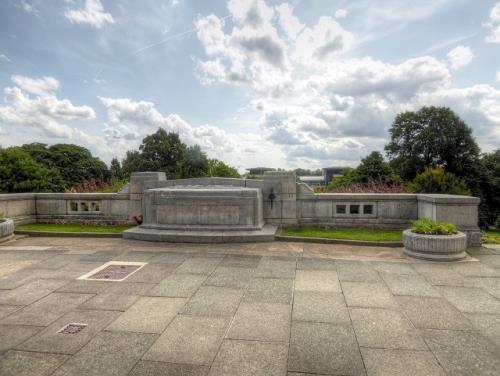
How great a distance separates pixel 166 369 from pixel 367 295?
12.6 feet

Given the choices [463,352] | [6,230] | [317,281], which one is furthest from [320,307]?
[6,230]

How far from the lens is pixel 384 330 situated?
A: 4.76 m

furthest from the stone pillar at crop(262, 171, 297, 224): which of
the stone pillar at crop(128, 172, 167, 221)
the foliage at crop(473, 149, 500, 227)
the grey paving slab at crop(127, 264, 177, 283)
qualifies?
the foliage at crop(473, 149, 500, 227)

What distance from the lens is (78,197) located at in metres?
13.6

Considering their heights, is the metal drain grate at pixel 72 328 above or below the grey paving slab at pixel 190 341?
above

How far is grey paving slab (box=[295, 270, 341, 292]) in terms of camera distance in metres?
6.45

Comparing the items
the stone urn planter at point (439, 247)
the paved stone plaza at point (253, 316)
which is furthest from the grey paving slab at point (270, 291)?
the stone urn planter at point (439, 247)

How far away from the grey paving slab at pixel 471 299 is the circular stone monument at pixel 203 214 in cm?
541

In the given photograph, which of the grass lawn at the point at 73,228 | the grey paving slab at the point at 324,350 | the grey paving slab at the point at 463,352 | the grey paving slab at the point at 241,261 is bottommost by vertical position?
the grey paving slab at the point at 463,352

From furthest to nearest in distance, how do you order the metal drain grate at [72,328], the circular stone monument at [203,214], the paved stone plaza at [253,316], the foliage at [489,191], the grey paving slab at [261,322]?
the foliage at [489,191], the circular stone monument at [203,214], the metal drain grate at [72,328], the grey paving slab at [261,322], the paved stone plaza at [253,316]

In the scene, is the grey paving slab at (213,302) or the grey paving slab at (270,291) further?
the grey paving slab at (270,291)

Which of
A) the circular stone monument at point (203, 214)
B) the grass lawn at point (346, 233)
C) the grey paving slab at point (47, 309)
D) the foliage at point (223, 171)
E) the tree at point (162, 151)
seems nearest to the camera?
the grey paving slab at point (47, 309)

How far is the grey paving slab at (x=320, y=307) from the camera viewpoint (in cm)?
514

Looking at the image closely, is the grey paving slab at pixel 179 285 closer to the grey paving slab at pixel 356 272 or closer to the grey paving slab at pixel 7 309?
the grey paving slab at pixel 7 309
